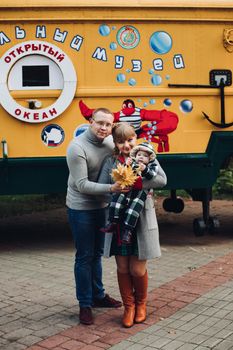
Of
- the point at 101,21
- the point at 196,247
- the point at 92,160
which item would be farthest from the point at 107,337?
the point at 101,21

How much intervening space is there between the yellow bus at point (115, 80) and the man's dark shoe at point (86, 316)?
2.61 m

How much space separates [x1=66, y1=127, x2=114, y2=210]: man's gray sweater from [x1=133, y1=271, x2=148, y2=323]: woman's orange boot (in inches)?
26.2

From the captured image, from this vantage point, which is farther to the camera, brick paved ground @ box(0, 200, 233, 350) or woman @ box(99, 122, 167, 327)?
woman @ box(99, 122, 167, 327)

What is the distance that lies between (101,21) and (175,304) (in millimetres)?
3566

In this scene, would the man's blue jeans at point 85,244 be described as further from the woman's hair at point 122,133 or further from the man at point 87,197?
the woman's hair at point 122,133

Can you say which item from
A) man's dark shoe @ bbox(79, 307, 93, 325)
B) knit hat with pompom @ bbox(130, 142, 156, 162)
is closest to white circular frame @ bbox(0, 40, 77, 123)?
knit hat with pompom @ bbox(130, 142, 156, 162)

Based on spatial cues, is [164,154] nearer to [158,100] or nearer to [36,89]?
[158,100]

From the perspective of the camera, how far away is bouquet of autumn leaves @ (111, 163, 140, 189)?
4082 mm

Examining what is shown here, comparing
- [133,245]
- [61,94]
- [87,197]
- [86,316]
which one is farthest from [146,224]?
[61,94]

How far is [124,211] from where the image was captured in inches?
170

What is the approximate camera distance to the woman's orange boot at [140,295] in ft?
14.7

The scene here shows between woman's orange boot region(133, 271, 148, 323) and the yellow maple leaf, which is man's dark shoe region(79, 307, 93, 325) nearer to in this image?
woman's orange boot region(133, 271, 148, 323)

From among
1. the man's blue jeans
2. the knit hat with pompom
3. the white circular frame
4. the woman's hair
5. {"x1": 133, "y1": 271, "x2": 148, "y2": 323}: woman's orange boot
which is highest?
the white circular frame

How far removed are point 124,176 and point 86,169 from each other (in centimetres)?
45
